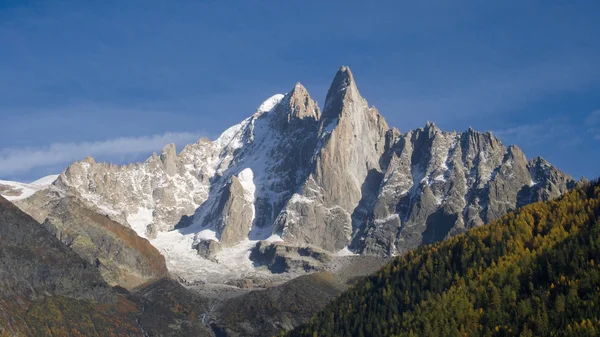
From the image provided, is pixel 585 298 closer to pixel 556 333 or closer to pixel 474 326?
pixel 556 333

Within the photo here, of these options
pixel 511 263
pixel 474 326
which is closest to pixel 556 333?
pixel 474 326

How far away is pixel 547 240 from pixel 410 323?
34.6 metres

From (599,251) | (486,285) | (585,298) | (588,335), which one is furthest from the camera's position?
(486,285)

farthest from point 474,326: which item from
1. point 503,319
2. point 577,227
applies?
point 577,227

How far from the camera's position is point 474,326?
595 ft

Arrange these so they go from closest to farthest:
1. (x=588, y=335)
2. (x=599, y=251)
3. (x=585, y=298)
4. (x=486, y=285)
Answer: (x=588, y=335) < (x=585, y=298) < (x=599, y=251) < (x=486, y=285)

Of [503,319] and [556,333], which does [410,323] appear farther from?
[556,333]

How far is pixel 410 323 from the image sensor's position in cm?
19500

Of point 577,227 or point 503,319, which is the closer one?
point 503,319

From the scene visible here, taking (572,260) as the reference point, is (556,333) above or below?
below

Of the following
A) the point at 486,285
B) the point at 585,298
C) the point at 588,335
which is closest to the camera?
the point at 588,335

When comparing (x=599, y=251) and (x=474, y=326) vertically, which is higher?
(x=599, y=251)

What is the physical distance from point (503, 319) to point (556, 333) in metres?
15.8

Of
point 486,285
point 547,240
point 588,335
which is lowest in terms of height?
point 588,335
